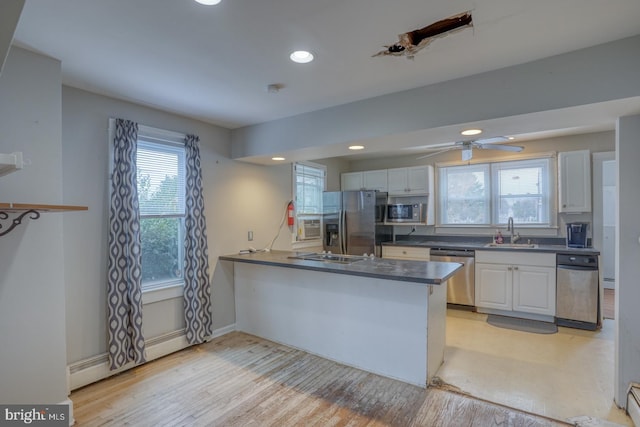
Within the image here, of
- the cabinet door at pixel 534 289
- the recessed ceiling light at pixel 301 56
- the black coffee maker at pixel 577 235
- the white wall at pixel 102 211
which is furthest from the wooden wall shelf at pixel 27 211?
the black coffee maker at pixel 577 235

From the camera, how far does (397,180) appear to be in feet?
17.3

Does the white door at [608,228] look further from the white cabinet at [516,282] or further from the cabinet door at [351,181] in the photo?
the cabinet door at [351,181]

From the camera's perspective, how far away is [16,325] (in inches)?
77.2

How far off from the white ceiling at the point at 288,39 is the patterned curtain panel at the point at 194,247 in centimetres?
81

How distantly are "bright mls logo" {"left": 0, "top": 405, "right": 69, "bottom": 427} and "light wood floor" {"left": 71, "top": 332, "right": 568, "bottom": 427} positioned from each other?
0.12 meters

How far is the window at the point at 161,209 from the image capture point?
9.85 feet

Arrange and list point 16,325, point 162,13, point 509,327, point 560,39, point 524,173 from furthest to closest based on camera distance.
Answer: point 524,173 < point 509,327 < point 16,325 < point 560,39 < point 162,13

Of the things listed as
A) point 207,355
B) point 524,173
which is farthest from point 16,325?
point 524,173

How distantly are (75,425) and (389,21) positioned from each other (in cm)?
312

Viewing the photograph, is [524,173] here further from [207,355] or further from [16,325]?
[16,325]

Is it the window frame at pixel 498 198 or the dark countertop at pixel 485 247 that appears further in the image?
the window frame at pixel 498 198

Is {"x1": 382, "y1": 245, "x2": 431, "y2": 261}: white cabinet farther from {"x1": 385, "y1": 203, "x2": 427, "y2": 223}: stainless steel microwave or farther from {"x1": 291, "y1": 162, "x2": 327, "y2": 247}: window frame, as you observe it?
{"x1": 291, "y1": 162, "x2": 327, "y2": 247}: window frame

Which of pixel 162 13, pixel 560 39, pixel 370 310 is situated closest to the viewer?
pixel 162 13

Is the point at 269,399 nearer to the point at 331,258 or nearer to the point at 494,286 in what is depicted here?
the point at 331,258
